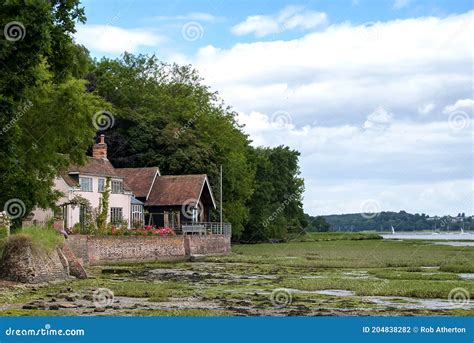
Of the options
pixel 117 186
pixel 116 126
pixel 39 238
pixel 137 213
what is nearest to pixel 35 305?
pixel 39 238

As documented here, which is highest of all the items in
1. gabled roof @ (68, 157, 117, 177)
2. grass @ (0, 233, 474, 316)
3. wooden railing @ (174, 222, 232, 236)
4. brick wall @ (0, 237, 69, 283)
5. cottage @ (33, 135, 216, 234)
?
gabled roof @ (68, 157, 117, 177)

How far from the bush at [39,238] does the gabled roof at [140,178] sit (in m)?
37.8

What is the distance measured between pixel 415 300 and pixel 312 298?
370 centimetres

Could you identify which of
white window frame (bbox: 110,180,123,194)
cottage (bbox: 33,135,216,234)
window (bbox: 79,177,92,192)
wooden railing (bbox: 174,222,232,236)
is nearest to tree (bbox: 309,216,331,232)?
cottage (bbox: 33,135,216,234)

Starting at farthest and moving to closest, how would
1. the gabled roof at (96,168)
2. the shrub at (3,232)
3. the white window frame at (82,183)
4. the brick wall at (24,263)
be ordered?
the white window frame at (82,183)
the gabled roof at (96,168)
the shrub at (3,232)
the brick wall at (24,263)

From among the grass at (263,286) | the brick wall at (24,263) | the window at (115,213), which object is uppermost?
the window at (115,213)

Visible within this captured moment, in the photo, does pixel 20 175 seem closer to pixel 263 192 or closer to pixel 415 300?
pixel 415 300

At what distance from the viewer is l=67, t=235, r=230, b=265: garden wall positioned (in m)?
47.1

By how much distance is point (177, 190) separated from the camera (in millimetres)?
73688

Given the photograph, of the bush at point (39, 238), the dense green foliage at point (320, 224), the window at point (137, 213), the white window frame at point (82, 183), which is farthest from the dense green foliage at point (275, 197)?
the bush at point (39, 238)

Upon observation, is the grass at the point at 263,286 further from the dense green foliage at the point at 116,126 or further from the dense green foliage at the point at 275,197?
the dense green foliage at the point at 275,197

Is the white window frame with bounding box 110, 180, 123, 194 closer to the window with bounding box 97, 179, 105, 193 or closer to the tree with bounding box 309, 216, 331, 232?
the window with bounding box 97, 179, 105, 193

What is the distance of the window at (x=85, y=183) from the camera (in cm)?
6325

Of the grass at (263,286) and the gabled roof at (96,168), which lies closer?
the grass at (263,286)
